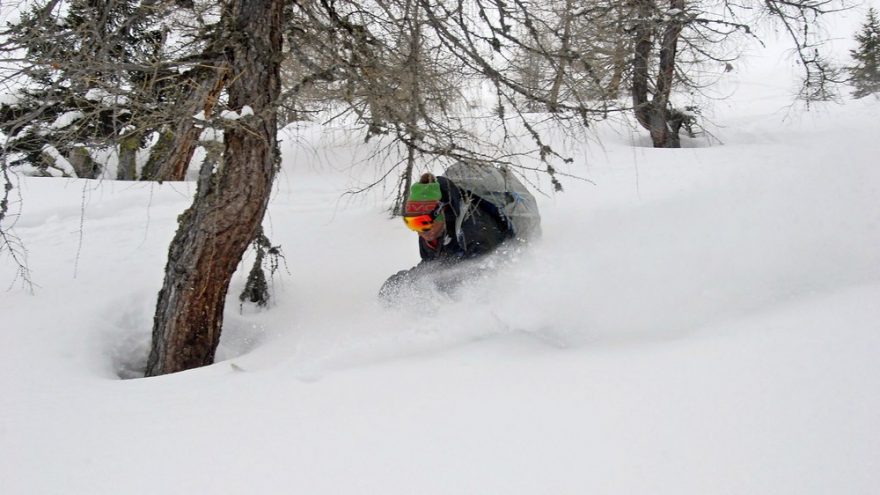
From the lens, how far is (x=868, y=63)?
14.0 metres

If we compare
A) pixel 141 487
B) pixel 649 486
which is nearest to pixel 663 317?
pixel 649 486

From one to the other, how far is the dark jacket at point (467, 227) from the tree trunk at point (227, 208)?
48.9 inches

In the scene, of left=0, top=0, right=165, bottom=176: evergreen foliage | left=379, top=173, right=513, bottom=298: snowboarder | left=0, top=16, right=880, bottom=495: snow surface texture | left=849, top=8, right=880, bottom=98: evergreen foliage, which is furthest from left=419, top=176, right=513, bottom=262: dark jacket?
left=849, top=8, right=880, bottom=98: evergreen foliage

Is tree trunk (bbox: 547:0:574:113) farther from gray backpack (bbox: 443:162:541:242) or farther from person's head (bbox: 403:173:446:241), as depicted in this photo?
person's head (bbox: 403:173:446:241)

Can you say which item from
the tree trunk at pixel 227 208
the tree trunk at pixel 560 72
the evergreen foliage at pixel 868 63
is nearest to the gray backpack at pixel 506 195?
the tree trunk at pixel 560 72

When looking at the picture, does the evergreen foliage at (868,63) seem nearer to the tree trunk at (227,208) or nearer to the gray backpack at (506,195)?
the gray backpack at (506,195)

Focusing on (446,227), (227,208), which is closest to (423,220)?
(446,227)

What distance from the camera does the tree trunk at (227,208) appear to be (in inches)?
140

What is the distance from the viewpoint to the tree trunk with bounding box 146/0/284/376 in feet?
11.7

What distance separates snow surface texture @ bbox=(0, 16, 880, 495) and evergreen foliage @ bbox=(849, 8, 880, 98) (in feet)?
8.63

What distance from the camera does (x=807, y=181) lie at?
5629 millimetres

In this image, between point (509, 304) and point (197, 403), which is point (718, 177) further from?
point (197, 403)

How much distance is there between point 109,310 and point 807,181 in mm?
5901

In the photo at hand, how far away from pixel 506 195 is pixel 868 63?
13641mm
